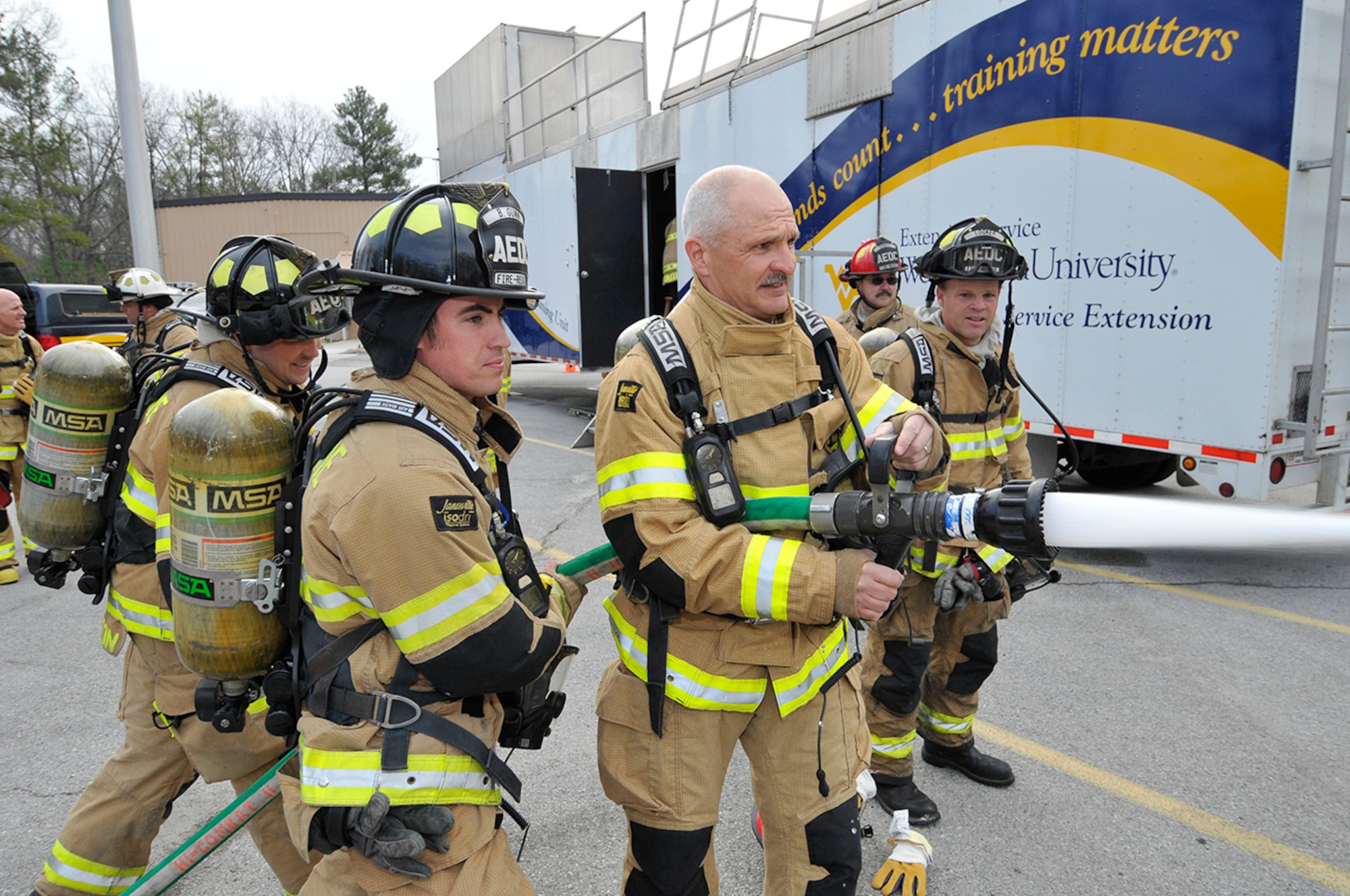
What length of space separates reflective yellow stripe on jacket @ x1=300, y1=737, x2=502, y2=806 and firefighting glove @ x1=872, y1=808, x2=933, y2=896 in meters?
1.78

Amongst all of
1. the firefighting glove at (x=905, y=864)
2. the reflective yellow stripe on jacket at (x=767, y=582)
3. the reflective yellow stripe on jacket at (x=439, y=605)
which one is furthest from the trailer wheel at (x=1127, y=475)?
the reflective yellow stripe on jacket at (x=439, y=605)

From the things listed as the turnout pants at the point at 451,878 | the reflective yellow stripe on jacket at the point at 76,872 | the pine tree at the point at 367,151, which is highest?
the pine tree at the point at 367,151

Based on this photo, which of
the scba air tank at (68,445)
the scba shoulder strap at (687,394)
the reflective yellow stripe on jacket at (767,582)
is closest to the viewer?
the reflective yellow stripe on jacket at (767,582)

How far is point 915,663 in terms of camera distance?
9.84 ft

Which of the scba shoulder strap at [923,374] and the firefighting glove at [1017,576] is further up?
the scba shoulder strap at [923,374]

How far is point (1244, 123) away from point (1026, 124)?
1.43m

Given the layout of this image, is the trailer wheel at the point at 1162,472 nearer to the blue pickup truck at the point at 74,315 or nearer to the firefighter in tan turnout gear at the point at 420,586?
the firefighter in tan turnout gear at the point at 420,586

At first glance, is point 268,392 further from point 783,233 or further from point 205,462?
point 783,233

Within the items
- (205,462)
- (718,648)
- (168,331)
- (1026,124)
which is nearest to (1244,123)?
(1026,124)

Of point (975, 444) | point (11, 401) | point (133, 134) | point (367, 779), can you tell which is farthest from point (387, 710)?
point (133, 134)

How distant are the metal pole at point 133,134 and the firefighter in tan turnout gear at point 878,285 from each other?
25.1 feet

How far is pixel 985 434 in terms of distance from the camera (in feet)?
10.2

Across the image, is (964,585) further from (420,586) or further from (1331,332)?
(1331,332)

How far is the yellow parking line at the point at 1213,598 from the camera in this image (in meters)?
4.85
